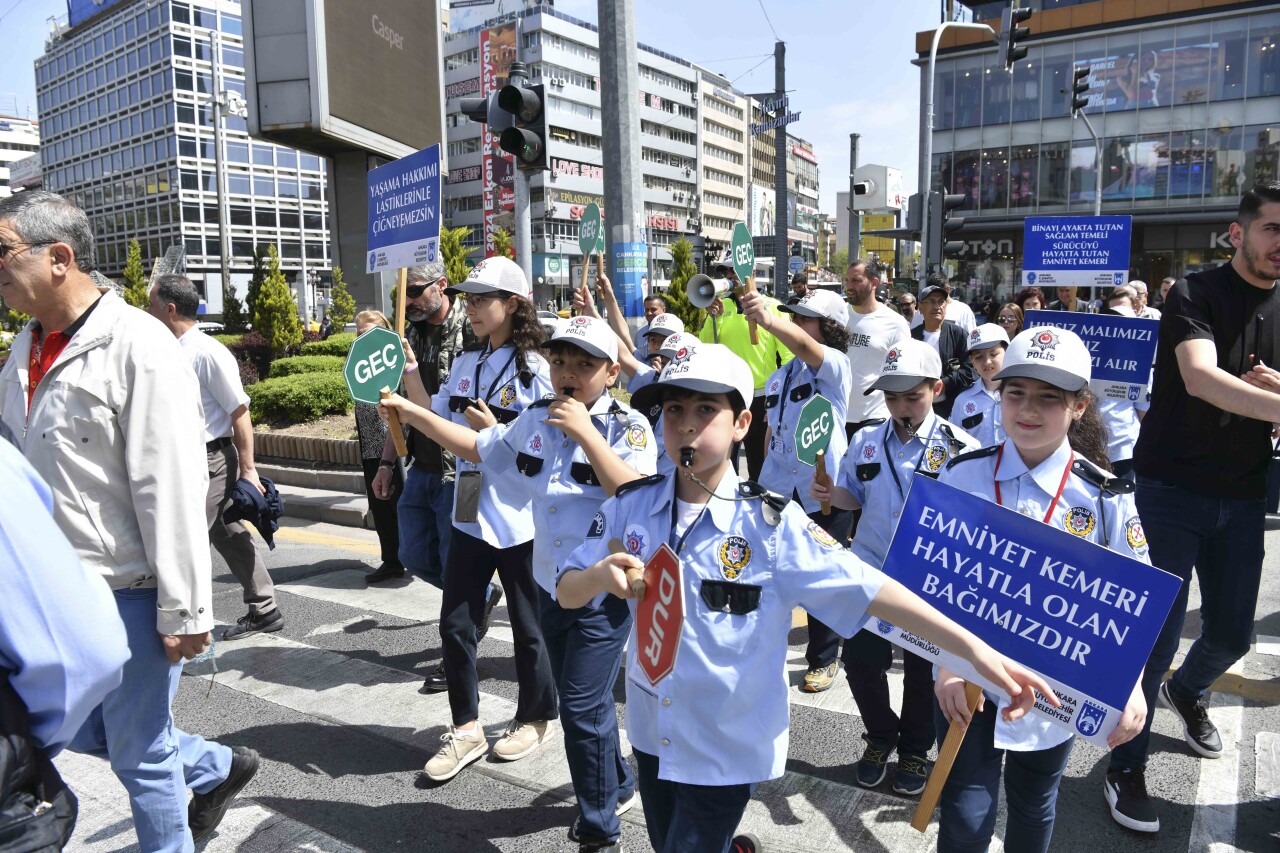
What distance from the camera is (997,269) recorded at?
131 feet

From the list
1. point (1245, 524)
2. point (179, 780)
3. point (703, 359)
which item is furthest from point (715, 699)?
point (1245, 524)

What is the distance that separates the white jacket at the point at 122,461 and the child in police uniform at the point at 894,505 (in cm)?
236

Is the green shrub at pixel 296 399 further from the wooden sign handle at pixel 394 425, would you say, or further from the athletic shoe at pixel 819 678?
the athletic shoe at pixel 819 678

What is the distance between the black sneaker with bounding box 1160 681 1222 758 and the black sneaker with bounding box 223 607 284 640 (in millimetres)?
4915

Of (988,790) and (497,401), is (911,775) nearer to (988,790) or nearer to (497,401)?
(988,790)

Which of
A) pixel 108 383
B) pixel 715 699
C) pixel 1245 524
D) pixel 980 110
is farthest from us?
pixel 980 110

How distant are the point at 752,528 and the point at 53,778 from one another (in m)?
1.60

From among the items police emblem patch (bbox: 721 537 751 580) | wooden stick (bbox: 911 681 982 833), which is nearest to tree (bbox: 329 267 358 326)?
police emblem patch (bbox: 721 537 751 580)

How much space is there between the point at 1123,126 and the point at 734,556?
41.9 metres

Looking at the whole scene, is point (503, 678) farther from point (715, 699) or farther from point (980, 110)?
point (980, 110)

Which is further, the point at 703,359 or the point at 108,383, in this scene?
the point at 108,383

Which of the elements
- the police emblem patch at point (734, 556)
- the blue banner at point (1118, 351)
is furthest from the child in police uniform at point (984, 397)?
the police emblem patch at point (734, 556)

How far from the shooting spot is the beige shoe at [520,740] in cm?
395

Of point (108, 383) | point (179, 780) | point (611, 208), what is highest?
point (611, 208)
